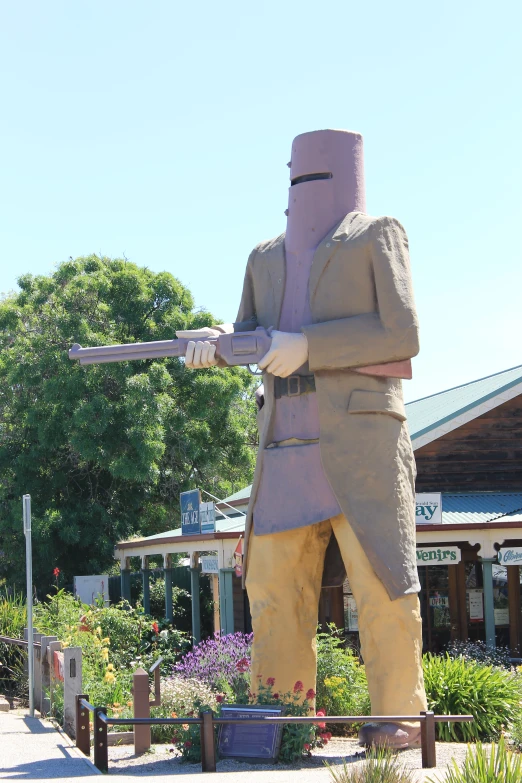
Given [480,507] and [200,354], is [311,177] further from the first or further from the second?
[480,507]

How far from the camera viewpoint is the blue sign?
57.8ft

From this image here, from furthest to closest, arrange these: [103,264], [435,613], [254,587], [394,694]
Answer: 1. [103,264]
2. [435,613]
3. [254,587]
4. [394,694]

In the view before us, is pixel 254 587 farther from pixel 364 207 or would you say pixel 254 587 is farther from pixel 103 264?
pixel 103 264

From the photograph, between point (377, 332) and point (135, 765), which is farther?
point (135, 765)

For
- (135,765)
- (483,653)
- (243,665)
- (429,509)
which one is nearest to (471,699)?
(243,665)

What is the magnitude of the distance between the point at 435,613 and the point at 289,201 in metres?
12.5

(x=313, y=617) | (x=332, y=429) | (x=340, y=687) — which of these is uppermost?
(x=332, y=429)

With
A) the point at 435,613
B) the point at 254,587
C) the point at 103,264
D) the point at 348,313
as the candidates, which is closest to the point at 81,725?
the point at 254,587

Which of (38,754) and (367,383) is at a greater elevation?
(367,383)

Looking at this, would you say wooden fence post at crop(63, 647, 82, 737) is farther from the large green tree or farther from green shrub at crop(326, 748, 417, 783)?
the large green tree

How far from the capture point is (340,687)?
9125mm

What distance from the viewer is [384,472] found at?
6.98m

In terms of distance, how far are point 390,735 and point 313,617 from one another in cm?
102

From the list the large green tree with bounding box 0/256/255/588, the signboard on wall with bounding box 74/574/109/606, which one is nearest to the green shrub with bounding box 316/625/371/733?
the signboard on wall with bounding box 74/574/109/606
